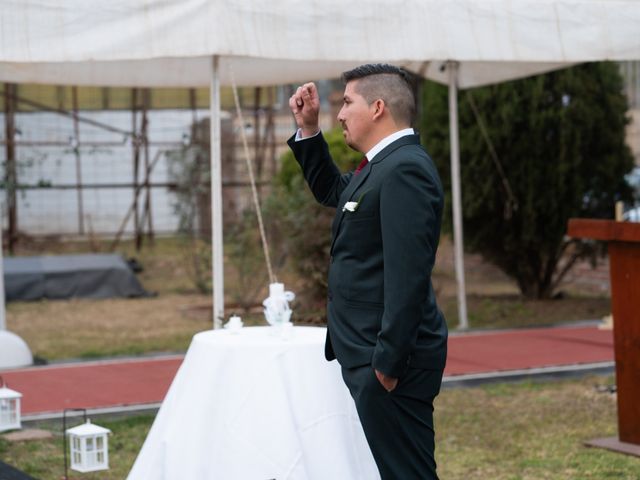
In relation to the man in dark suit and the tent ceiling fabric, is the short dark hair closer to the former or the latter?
the man in dark suit

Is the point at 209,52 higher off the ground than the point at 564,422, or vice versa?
the point at 209,52

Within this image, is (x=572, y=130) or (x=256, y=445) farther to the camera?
(x=572, y=130)

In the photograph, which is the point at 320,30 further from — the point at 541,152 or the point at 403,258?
the point at 541,152

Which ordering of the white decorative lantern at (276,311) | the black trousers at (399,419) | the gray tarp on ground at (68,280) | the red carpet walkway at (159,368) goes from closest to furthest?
the black trousers at (399,419) < the white decorative lantern at (276,311) < the red carpet walkway at (159,368) < the gray tarp on ground at (68,280)

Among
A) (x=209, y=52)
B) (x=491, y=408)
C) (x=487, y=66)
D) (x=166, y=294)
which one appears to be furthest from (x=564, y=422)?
(x=166, y=294)

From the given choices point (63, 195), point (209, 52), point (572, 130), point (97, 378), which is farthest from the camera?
point (63, 195)

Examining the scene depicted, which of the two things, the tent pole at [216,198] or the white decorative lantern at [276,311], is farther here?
the tent pole at [216,198]

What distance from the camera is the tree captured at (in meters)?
11.7

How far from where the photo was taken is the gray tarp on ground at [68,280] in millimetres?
13695

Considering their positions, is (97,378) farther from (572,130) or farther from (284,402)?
(572,130)

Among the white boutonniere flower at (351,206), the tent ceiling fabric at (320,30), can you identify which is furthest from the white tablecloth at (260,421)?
the tent ceiling fabric at (320,30)

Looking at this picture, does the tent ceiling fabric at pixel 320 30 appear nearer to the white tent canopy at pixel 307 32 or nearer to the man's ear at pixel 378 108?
the white tent canopy at pixel 307 32

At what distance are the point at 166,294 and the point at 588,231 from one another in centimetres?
928

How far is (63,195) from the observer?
791 inches
